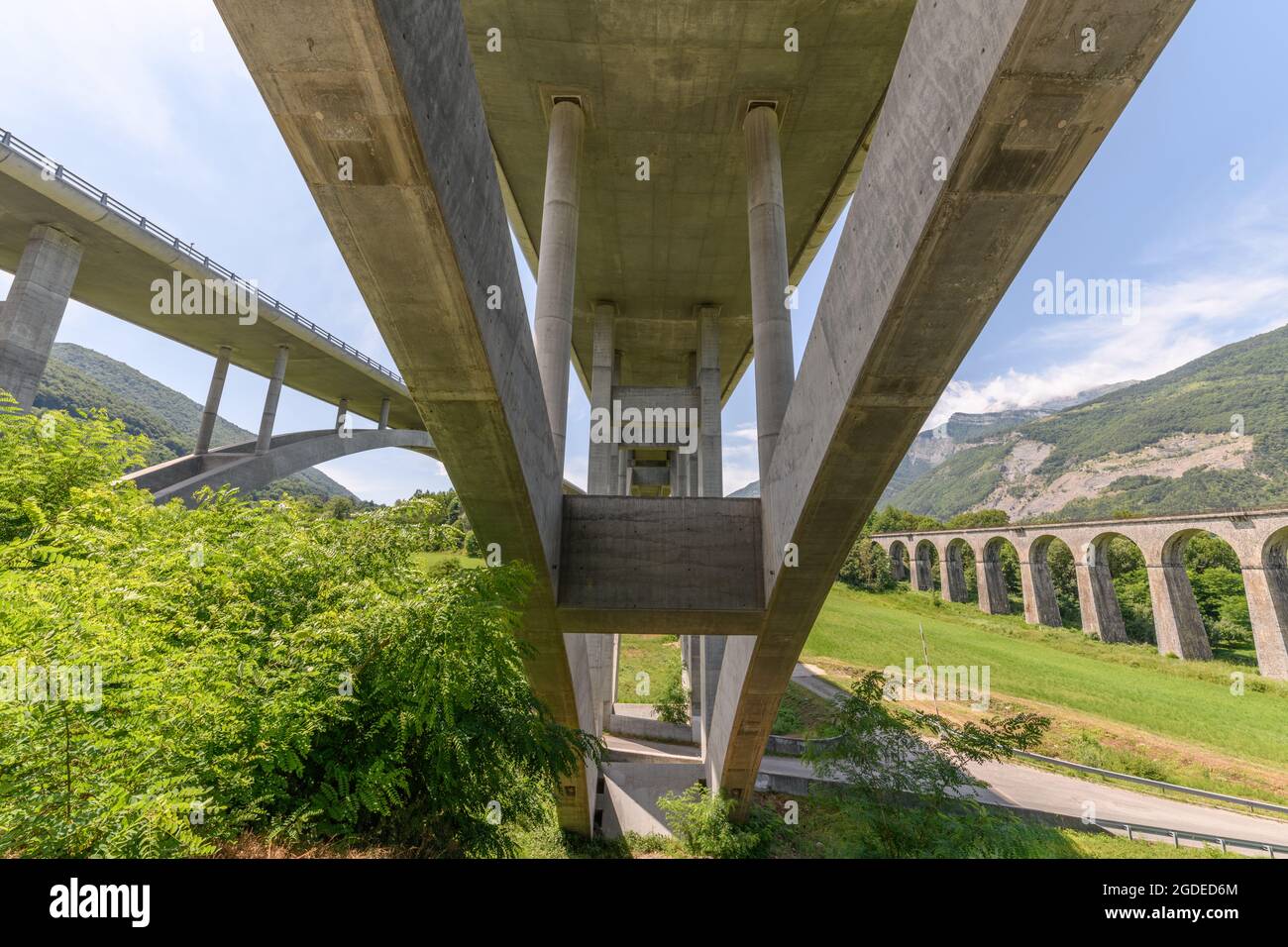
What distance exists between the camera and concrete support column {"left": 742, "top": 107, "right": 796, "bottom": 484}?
8102mm

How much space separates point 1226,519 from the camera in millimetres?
37812

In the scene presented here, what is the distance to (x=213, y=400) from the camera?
1036 inches

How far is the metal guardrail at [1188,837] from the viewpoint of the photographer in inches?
570

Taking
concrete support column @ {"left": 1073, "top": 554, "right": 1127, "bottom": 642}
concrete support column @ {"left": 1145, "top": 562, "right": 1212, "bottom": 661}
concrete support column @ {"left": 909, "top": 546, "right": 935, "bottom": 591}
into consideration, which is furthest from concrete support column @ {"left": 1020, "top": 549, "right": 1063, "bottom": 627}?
concrete support column @ {"left": 909, "top": 546, "right": 935, "bottom": 591}

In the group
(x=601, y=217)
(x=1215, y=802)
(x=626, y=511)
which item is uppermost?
(x=601, y=217)

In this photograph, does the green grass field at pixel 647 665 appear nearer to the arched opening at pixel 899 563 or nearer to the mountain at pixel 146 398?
the arched opening at pixel 899 563

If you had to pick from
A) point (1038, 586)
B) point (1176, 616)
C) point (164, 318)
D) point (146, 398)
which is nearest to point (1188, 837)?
point (1176, 616)

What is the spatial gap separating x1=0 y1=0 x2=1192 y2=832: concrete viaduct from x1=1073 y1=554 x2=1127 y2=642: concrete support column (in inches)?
1875

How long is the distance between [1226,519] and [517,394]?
56.0 metres

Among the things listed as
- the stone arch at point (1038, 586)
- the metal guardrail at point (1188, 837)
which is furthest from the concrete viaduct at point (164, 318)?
the stone arch at point (1038, 586)

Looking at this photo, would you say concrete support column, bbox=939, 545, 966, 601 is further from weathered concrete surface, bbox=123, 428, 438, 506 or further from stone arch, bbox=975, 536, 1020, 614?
weathered concrete surface, bbox=123, 428, 438, 506

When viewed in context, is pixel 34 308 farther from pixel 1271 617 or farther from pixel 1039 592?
pixel 1039 592
